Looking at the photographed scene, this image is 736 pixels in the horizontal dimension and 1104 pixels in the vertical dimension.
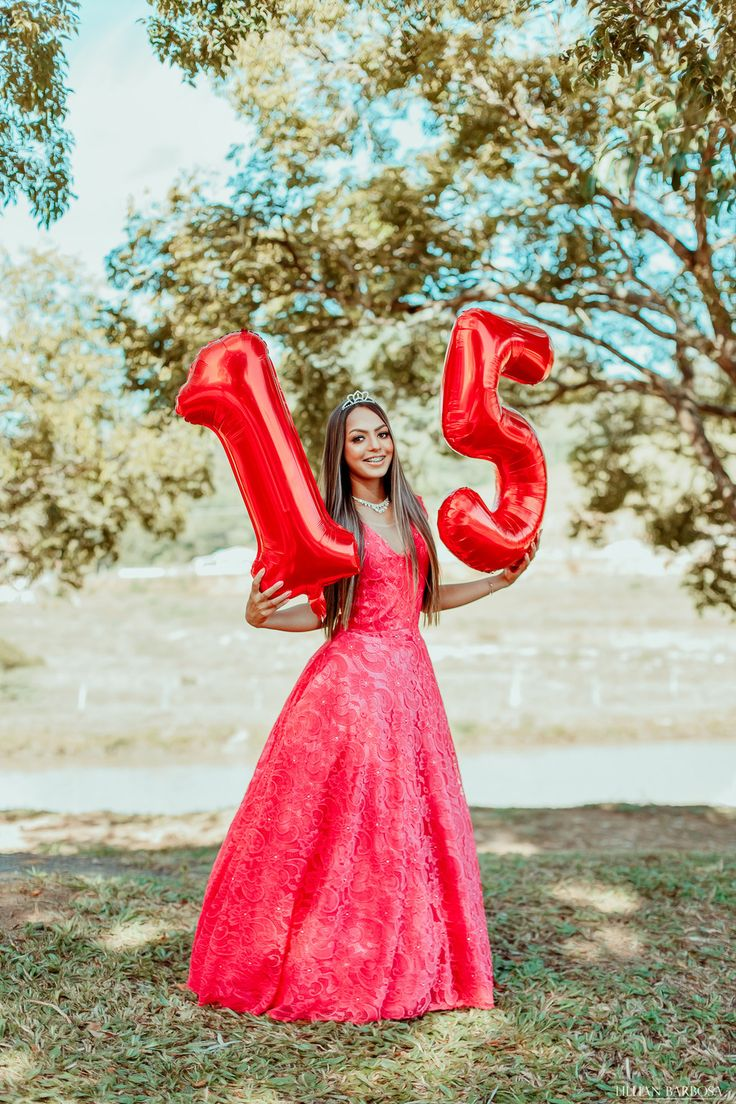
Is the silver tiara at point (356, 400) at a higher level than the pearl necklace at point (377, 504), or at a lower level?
higher

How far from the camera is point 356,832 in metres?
2.81

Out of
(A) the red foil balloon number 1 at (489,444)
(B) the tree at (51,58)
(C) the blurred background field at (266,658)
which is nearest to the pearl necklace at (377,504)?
(A) the red foil balloon number 1 at (489,444)

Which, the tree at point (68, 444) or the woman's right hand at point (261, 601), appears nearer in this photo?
the woman's right hand at point (261, 601)

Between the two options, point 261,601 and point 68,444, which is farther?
point 68,444

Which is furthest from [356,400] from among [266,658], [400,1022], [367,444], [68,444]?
[266,658]

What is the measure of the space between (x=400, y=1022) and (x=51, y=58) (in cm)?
370

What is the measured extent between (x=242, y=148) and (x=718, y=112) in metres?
2.73

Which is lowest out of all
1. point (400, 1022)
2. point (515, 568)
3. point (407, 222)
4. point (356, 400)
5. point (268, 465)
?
point (400, 1022)

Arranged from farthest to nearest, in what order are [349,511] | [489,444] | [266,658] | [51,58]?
[266,658]
[51,58]
[489,444]
[349,511]

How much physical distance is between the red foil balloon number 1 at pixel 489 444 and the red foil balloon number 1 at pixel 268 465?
0.38 m

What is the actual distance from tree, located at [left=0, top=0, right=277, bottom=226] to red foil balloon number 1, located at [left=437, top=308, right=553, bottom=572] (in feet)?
6.32

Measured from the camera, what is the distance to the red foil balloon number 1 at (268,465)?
9.08 feet

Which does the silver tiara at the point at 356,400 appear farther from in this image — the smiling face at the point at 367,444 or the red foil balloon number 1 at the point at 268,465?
the red foil balloon number 1 at the point at 268,465

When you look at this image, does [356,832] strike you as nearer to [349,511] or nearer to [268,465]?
[349,511]
